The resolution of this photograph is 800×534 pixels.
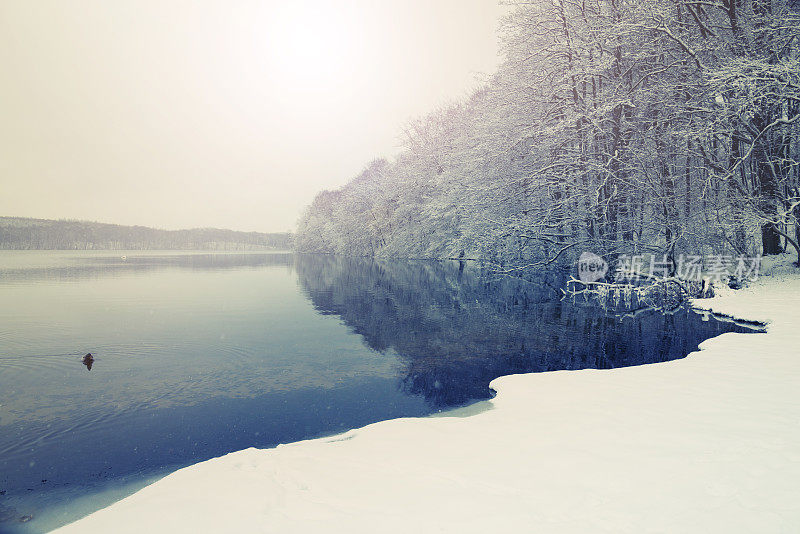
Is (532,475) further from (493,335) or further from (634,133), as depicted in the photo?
(634,133)

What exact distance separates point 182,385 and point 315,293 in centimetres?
1634

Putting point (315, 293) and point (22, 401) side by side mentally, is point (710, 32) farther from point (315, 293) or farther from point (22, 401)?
point (22, 401)

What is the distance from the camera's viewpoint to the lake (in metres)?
5.90

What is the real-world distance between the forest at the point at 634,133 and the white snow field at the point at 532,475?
46.1 ft

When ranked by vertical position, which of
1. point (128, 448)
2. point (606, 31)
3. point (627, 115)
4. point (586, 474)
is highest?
point (606, 31)

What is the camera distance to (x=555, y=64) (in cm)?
2070

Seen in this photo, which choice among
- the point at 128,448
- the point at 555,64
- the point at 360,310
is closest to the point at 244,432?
the point at 128,448

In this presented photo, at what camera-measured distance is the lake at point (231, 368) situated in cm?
590

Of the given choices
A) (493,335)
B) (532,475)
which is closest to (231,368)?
(493,335)

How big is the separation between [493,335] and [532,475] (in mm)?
9433
